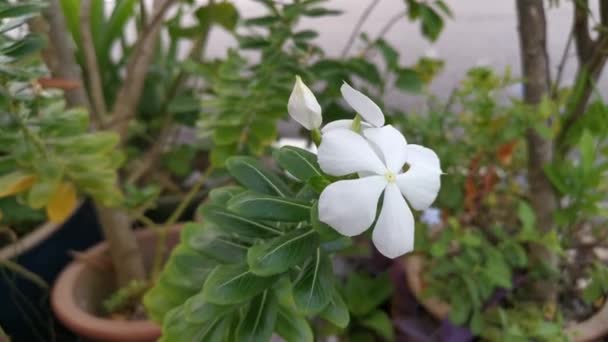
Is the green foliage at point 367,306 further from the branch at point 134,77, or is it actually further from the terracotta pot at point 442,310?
the branch at point 134,77

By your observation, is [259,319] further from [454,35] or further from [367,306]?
[454,35]

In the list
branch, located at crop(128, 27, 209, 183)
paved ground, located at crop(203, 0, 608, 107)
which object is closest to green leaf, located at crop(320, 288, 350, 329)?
branch, located at crop(128, 27, 209, 183)

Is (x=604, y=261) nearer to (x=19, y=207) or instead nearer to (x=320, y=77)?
(x=320, y=77)

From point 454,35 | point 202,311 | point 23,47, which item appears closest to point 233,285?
point 202,311

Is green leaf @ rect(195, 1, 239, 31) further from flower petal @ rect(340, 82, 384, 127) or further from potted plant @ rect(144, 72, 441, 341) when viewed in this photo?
flower petal @ rect(340, 82, 384, 127)

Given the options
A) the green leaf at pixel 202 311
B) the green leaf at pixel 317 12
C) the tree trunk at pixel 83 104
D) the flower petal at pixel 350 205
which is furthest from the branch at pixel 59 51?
the flower petal at pixel 350 205

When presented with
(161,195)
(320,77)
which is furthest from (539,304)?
(161,195)
